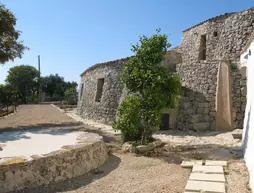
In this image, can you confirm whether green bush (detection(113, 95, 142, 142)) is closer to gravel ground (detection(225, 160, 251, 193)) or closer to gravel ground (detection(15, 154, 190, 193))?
gravel ground (detection(15, 154, 190, 193))

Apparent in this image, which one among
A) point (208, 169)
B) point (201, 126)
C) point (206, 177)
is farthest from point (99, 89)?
point (206, 177)

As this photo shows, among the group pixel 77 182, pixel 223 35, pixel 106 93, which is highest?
pixel 223 35

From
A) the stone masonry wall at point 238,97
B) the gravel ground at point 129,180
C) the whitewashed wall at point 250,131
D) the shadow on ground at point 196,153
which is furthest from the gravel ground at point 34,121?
the whitewashed wall at point 250,131

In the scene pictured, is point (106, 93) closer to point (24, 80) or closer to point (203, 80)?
point (203, 80)

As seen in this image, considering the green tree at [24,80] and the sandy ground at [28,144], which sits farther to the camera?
the green tree at [24,80]

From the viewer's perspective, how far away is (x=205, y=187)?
11.9 feet

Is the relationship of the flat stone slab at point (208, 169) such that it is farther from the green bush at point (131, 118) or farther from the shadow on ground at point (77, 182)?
the green bush at point (131, 118)

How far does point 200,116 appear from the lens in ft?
33.7

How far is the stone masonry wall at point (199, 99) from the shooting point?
33.3ft

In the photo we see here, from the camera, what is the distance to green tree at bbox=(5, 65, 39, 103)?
133ft

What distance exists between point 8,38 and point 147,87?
8.98m

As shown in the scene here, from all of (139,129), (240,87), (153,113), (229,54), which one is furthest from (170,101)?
(229,54)

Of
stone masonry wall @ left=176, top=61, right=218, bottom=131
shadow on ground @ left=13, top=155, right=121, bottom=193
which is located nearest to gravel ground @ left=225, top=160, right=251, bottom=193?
shadow on ground @ left=13, top=155, right=121, bottom=193

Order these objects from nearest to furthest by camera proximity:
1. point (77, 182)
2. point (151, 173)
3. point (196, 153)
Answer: point (77, 182) → point (151, 173) → point (196, 153)
